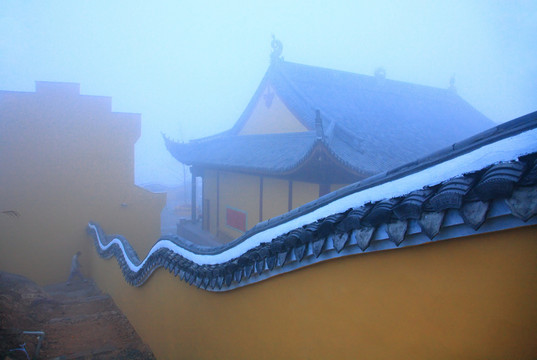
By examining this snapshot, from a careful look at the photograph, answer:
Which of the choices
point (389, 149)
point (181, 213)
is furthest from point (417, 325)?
point (181, 213)

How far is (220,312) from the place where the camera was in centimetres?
302

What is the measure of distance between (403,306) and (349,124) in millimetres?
8269

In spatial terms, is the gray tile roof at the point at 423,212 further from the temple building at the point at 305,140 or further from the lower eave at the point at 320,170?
the temple building at the point at 305,140

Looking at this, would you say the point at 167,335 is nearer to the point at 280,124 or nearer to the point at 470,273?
the point at 470,273

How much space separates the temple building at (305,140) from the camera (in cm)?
720

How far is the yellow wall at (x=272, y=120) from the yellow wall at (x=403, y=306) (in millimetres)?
6855

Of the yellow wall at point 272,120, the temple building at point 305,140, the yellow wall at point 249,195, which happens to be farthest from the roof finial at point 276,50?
the yellow wall at point 249,195

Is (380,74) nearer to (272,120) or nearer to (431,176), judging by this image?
(272,120)

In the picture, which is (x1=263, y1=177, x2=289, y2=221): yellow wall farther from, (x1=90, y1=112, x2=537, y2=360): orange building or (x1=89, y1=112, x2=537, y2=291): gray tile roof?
(x1=89, y1=112, x2=537, y2=291): gray tile roof

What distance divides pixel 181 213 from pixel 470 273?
20576 mm

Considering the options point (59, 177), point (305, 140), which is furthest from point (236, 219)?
point (59, 177)

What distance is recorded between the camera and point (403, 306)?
143cm

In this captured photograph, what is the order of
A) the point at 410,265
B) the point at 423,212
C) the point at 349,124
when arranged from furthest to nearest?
the point at 349,124, the point at 410,265, the point at 423,212

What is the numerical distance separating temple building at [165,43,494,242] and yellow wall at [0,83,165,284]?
2410 millimetres
